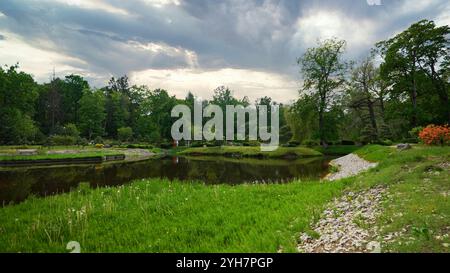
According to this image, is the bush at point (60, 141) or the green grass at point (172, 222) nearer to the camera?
the green grass at point (172, 222)

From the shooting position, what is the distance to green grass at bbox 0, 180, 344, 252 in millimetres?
5363

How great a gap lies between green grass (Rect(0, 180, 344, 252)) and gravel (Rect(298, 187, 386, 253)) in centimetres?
31

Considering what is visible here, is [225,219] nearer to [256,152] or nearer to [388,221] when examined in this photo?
[388,221]

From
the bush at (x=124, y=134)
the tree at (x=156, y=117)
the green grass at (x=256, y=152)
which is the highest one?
the tree at (x=156, y=117)

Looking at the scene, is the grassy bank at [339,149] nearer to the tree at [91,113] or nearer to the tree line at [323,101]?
the tree line at [323,101]

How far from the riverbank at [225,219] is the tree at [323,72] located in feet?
120

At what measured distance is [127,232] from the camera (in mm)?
6305

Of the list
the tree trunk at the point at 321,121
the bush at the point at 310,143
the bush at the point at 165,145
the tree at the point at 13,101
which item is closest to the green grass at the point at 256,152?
the tree trunk at the point at 321,121

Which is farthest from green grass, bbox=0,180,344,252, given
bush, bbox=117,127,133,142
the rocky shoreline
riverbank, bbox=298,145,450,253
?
bush, bbox=117,127,133,142

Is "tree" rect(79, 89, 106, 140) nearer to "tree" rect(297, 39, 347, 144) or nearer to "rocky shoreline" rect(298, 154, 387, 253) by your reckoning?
"tree" rect(297, 39, 347, 144)

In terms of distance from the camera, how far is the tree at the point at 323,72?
4381 centimetres
